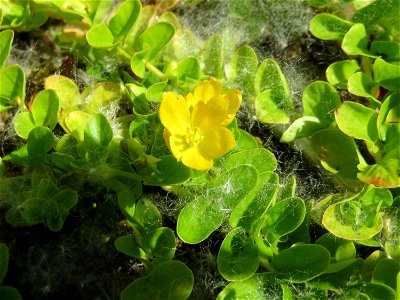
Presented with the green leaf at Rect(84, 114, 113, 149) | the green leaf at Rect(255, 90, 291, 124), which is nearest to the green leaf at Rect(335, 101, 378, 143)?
A: the green leaf at Rect(255, 90, 291, 124)

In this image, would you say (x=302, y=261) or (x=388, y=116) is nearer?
(x=302, y=261)

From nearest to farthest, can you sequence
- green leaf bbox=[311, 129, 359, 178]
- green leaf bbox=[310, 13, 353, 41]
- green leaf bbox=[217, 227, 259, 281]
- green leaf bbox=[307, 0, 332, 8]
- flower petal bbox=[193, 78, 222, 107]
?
green leaf bbox=[217, 227, 259, 281] < flower petal bbox=[193, 78, 222, 107] < green leaf bbox=[311, 129, 359, 178] < green leaf bbox=[310, 13, 353, 41] < green leaf bbox=[307, 0, 332, 8]

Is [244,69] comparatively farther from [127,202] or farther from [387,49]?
[127,202]

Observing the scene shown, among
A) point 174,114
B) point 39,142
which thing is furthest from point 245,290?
point 39,142

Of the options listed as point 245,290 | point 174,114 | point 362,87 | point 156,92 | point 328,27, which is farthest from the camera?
point 328,27

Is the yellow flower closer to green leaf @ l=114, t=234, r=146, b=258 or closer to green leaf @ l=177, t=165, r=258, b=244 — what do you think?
green leaf @ l=177, t=165, r=258, b=244

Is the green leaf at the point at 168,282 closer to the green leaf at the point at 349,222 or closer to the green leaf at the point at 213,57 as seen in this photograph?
the green leaf at the point at 349,222

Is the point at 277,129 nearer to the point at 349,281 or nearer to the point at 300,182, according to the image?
the point at 300,182
